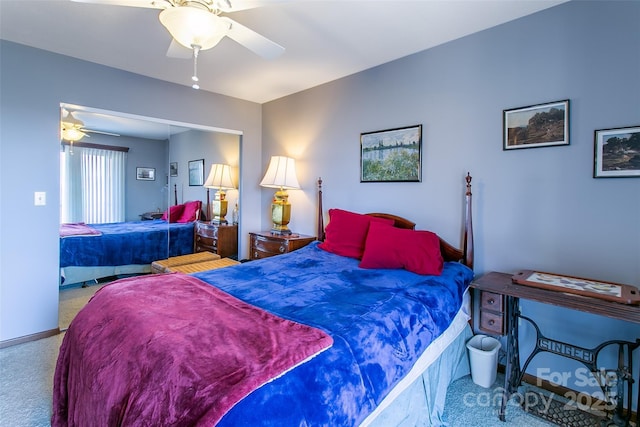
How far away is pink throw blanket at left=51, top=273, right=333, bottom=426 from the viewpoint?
930 millimetres

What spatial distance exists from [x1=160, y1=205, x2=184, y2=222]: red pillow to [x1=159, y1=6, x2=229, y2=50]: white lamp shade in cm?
266

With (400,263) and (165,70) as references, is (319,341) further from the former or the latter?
(165,70)

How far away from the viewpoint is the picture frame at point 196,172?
12.7ft

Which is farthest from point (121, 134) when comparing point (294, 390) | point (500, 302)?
point (500, 302)

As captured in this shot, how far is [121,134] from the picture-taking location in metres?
3.40

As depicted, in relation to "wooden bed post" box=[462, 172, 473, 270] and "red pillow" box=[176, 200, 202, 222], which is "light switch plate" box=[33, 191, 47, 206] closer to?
"red pillow" box=[176, 200, 202, 222]

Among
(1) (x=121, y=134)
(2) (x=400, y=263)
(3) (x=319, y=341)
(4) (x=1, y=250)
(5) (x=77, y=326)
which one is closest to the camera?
(3) (x=319, y=341)

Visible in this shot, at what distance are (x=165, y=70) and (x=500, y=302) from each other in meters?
3.48

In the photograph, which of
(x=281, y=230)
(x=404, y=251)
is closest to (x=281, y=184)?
(x=281, y=230)

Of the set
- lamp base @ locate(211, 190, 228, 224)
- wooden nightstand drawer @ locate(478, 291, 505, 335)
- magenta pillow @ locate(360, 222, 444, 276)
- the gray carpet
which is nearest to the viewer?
the gray carpet

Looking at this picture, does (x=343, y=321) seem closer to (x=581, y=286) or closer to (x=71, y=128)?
(x=581, y=286)

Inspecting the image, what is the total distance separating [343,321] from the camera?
1.39 metres

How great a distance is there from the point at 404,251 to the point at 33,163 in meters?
3.14

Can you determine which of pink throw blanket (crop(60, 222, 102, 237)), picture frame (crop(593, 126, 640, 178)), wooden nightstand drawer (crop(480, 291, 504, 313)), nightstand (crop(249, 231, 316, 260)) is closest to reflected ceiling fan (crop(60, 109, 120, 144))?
pink throw blanket (crop(60, 222, 102, 237))
